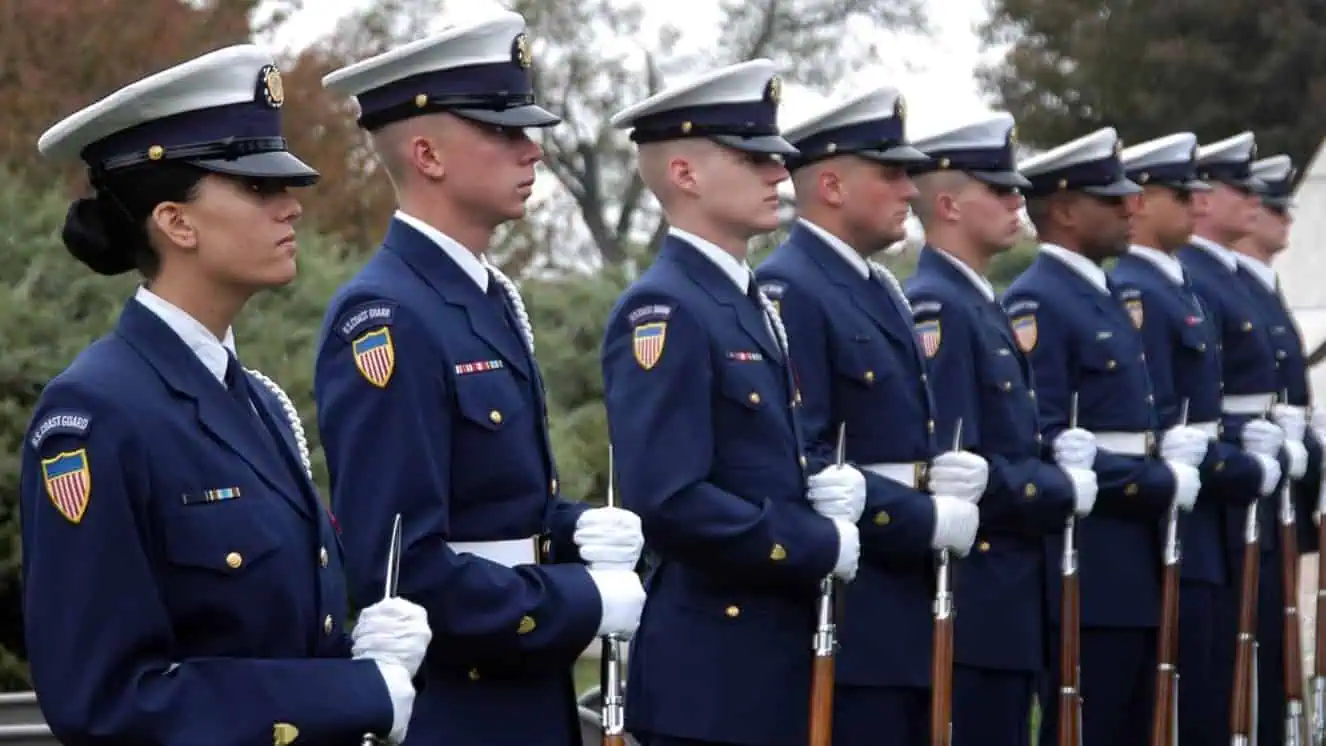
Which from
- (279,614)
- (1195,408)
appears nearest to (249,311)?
(1195,408)

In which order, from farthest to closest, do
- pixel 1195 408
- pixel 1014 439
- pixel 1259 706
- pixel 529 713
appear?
pixel 1259 706 < pixel 1195 408 < pixel 1014 439 < pixel 529 713

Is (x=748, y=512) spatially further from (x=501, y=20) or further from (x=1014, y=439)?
(x=1014, y=439)

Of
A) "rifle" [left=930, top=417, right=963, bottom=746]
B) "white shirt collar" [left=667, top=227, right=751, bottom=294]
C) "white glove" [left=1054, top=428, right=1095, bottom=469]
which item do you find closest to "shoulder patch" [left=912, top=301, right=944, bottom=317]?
"white glove" [left=1054, top=428, right=1095, bottom=469]

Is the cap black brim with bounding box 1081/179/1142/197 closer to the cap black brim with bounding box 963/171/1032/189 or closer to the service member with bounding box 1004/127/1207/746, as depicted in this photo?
the service member with bounding box 1004/127/1207/746

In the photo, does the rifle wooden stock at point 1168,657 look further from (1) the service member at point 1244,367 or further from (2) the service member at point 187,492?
(2) the service member at point 187,492

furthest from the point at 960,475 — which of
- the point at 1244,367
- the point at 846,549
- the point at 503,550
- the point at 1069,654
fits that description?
the point at 1244,367

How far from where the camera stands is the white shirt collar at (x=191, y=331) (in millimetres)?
3307

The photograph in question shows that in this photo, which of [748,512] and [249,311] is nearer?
[748,512]

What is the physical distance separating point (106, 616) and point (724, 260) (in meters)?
2.30

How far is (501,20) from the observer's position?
4367mm

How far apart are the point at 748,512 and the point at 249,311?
15.0 ft

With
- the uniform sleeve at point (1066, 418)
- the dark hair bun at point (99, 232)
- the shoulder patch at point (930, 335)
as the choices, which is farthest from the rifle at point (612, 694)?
the uniform sleeve at point (1066, 418)

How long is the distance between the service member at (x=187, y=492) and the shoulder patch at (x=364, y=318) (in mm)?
536

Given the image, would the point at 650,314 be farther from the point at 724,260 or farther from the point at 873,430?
the point at 873,430
